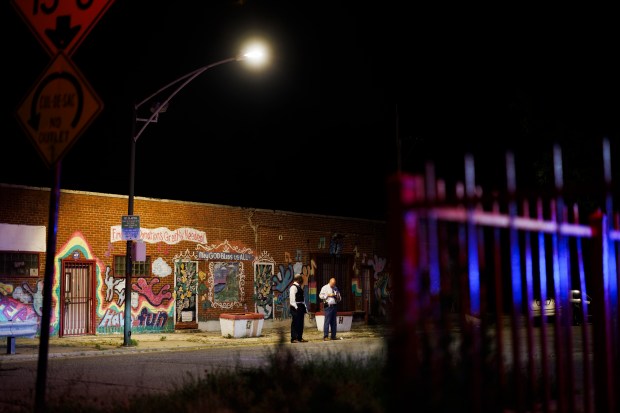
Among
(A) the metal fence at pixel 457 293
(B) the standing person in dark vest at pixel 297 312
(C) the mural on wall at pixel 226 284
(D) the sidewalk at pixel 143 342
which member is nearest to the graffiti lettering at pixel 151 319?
(D) the sidewalk at pixel 143 342

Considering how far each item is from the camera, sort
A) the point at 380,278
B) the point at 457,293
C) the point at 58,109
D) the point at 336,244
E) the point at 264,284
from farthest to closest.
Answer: the point at 380,278, the point at 336,244, the point at 264,284, the point at 58,109, the point at 457,293

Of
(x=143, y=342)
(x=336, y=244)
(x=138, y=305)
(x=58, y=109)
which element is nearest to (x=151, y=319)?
(x=138, y=305)

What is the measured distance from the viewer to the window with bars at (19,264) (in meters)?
22.8

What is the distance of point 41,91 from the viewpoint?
7.96 meters

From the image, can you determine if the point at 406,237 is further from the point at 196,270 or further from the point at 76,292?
the point at 196,270

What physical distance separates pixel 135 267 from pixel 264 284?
20.2 feet

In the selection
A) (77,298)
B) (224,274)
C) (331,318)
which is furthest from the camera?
(224,274)

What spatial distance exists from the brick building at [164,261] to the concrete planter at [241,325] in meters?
3.22

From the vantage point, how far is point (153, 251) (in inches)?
1046

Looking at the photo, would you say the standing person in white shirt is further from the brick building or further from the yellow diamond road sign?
the yellow diamond road sign

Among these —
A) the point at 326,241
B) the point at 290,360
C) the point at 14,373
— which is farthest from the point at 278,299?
the point at 290,360

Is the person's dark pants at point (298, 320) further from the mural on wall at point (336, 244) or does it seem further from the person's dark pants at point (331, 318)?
the mural on wall at point (336, 244)

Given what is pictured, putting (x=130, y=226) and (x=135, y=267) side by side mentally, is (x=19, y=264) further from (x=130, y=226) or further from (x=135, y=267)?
(x=130, y=226)

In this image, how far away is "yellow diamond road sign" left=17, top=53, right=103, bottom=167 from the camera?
25.1ft
